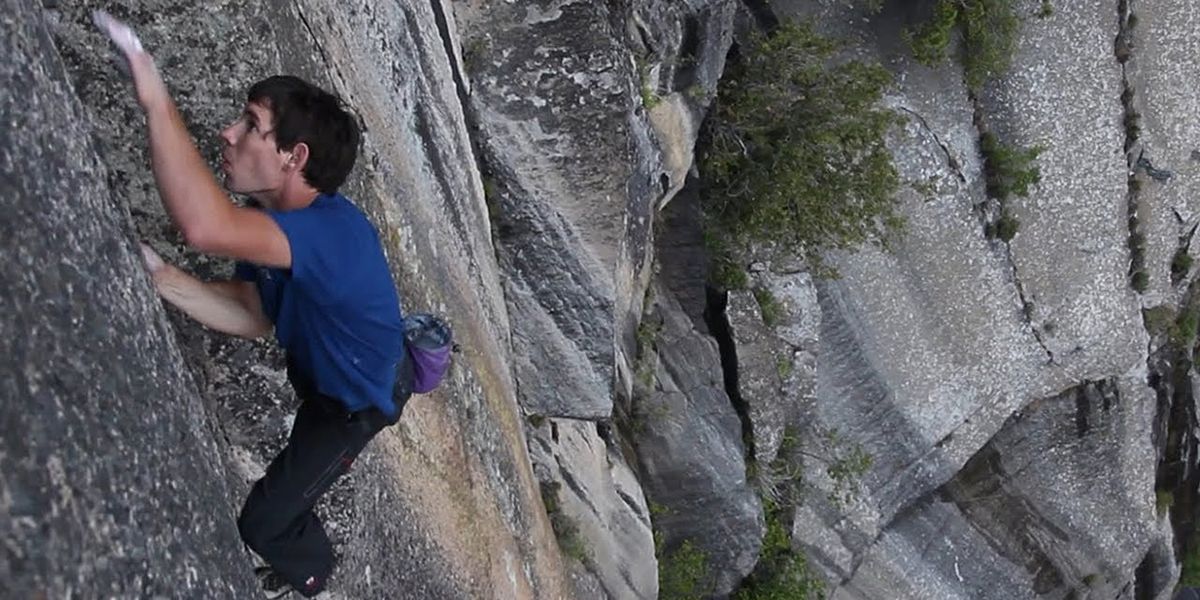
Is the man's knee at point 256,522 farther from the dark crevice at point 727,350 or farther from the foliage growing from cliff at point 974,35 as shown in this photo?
the foliage growing from cliff at point 974,35

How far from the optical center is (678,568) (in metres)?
8.88

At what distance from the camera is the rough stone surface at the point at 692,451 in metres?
8.39

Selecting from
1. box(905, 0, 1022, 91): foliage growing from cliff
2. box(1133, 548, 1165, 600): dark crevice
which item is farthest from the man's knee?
box(1133, 548, 1165, 600): dark crevice

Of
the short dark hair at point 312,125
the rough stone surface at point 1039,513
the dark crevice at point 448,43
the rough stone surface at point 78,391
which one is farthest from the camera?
the rough stone surface at point 1039,513

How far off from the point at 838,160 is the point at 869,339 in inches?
85.3

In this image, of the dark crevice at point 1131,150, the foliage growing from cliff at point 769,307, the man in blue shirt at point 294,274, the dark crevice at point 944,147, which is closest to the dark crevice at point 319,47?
the man in blue shirt at point 294,274

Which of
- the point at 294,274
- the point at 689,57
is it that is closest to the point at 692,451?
the point at 689,57

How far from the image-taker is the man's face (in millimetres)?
2395

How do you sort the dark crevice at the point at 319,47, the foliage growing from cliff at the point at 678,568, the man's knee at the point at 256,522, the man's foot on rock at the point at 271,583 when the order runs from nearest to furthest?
1. the man's knee at the point at 256,522
2. the man's foot on rock at the point at 271,583
3. the dark crevice at the point at 319,47
4. the foliage growing from cliff at the point at 678,568

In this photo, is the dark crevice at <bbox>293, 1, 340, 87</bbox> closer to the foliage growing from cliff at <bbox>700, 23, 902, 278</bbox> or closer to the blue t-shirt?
the blue t-shirt

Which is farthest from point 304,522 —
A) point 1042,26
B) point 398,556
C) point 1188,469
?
point 1188,469

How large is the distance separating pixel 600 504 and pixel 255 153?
17.1ft

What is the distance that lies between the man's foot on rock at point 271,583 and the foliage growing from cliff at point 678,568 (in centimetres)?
574

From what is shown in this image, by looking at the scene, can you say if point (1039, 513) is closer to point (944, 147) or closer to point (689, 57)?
point (944, 147)
